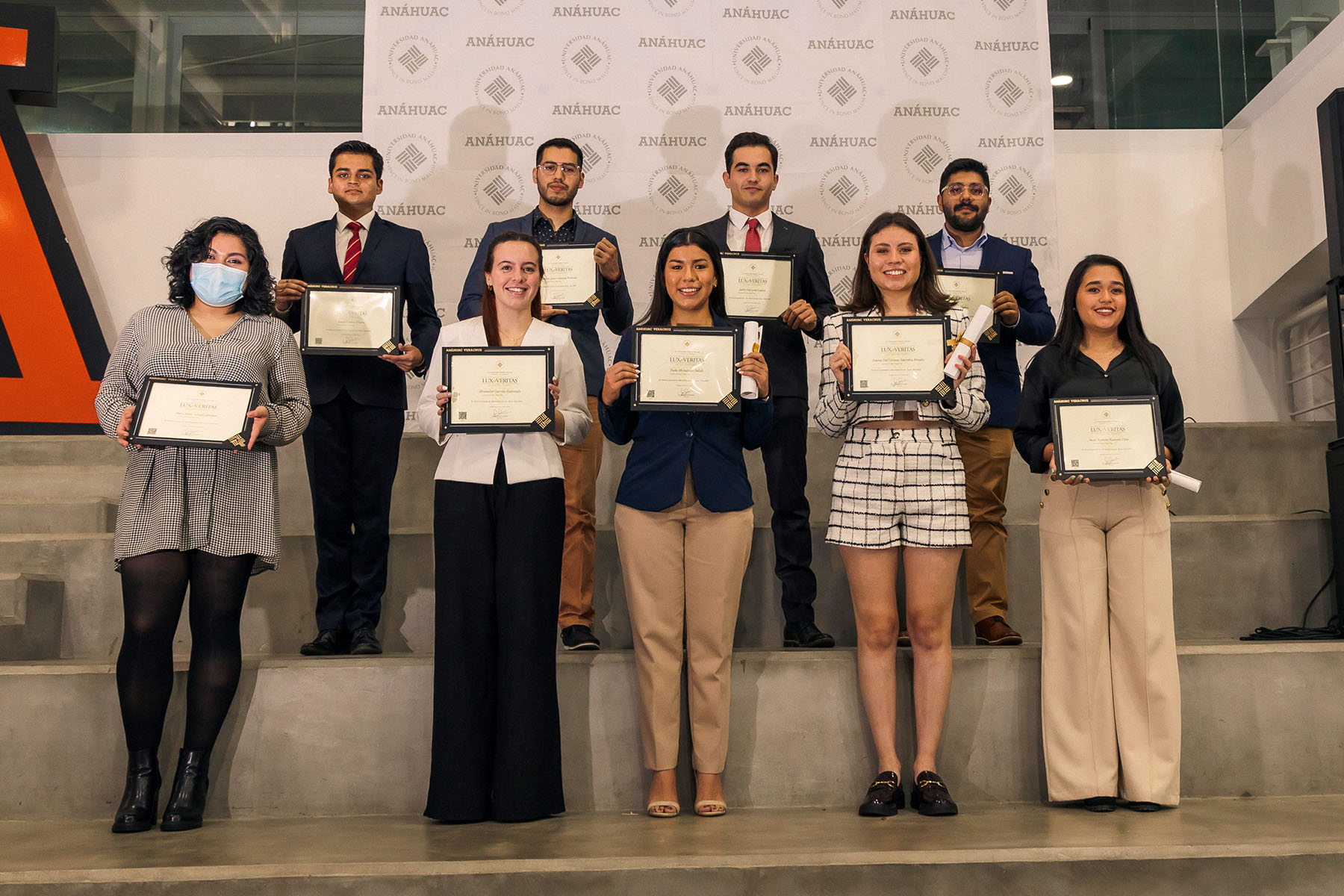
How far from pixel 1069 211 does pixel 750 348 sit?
3.75m

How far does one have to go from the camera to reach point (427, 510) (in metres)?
4.77

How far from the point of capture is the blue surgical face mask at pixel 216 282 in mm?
3193

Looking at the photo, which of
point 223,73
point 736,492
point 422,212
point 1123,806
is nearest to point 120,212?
point 223,73

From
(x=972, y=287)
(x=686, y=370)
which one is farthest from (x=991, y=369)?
(x=686, y=370)

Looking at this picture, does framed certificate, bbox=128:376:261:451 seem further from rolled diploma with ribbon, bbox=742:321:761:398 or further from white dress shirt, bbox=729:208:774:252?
white dress shirt, bbox=729:208:774:252

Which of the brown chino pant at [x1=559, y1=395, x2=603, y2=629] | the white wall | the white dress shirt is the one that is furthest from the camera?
the white wall

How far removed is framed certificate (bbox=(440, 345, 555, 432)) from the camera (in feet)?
10.1

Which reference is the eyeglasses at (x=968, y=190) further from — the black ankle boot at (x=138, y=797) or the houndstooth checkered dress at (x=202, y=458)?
the black ankle boot at (x=138, y=797)

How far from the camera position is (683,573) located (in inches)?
127

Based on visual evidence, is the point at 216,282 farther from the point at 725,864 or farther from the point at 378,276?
the point at 725,864

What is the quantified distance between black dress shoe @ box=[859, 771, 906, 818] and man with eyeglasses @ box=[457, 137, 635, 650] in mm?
976

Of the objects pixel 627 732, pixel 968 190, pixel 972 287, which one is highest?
pixel 968 190

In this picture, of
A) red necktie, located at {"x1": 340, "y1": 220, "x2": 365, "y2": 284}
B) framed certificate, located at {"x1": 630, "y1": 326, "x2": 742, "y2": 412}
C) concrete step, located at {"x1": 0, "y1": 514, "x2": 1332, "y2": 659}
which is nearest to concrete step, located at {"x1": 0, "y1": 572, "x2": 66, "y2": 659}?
concrete step, located at {"x1": 0, "y1": 514, "x2": 1332, "y2": 659}

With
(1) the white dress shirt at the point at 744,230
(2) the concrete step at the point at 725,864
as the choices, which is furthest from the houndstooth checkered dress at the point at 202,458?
(1) the white dress shirt at the point at 744,230
